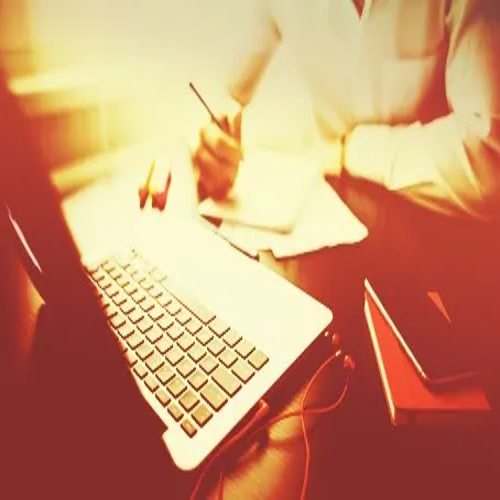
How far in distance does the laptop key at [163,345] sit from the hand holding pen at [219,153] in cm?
42

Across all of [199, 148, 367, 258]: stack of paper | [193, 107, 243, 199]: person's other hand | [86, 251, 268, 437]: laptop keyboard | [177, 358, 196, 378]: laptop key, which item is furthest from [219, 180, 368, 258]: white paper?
[177, 358, 196, 378]: laptop key

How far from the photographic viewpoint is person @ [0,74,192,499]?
451 mm

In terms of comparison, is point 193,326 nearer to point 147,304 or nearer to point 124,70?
point 147,304

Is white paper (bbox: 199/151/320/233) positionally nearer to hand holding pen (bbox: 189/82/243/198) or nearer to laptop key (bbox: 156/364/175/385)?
hand holding pen (bbox: 189/82/243/198)

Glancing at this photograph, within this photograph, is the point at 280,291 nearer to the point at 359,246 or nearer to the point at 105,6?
the point at 359,246

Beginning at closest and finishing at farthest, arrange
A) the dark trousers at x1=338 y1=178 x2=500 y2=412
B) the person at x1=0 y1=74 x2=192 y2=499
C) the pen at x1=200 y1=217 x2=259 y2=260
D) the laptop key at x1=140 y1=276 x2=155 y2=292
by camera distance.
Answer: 1. the person at x1=0 y1=74 x2=192 y2=499
2. the dark trousers at x1=338 y1=178 x2=500 y2=412
3. the laptop key at x1=140 y1=276 x2=155 y2=292
4. the pen at x1=200 y1=217 x2=259 y2=260

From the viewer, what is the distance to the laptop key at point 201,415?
49 cm

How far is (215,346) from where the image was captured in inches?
22.0

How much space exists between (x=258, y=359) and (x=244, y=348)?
2 centimetres

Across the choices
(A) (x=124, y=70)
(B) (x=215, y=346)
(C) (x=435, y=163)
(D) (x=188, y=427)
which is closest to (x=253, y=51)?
(A) (x=124, y=70)

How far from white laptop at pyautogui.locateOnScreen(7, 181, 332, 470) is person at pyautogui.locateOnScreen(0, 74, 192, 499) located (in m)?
0.03

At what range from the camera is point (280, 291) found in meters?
0.69

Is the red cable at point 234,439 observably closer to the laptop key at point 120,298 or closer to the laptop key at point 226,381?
the laptop key at point 226,381

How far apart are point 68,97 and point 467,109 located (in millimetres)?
783
